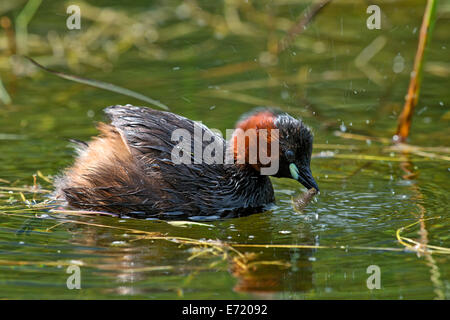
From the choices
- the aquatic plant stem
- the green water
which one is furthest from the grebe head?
the aquatic plant stem

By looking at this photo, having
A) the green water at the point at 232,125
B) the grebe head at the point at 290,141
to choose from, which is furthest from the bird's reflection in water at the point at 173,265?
the grebe head at the point at 290,141

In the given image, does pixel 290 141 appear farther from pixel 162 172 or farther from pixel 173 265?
pixel 173 265

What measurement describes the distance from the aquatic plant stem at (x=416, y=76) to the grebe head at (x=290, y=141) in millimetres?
1709

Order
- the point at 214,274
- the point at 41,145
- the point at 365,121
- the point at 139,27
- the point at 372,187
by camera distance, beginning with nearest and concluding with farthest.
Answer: the point at 214,274
the point at 372,187
the point at 41,145
the point at 365,121
the point at 139,27

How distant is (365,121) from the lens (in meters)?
9.38

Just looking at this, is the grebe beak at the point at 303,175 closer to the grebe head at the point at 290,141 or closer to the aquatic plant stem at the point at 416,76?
the grebe head at the point at 290,141

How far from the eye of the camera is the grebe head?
7.02 meters

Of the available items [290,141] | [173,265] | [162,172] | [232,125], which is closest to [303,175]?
[290,141]

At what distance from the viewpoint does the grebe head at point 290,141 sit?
7023mm

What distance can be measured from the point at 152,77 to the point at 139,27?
2.13 meters

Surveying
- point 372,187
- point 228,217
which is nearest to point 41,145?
point 228,217

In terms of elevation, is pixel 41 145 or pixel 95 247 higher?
pixel 41 145

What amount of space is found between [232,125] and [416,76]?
2018 mm
